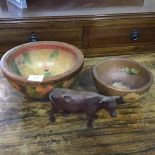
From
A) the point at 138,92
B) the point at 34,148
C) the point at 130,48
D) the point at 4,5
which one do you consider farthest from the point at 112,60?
the point at 4,5

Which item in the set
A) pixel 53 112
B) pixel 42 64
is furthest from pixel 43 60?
pixel 53 112

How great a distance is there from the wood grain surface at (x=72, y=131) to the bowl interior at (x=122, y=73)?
7 cm

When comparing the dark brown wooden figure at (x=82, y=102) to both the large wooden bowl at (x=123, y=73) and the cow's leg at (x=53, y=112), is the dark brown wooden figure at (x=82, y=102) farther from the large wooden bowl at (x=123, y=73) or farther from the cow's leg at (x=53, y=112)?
the large wooden bowl at (x=123, y=73)

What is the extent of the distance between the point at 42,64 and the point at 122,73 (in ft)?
0.92

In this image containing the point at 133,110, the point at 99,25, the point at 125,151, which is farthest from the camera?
the point at 99,25

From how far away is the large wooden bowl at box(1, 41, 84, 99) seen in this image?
0.71 meters

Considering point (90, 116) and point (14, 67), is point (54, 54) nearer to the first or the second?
point (14, 67)

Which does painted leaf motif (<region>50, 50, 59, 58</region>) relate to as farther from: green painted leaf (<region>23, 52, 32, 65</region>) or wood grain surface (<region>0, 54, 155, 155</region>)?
wood grain surface (<region>0, 54, 155, 155</region>)

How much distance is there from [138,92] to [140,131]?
0.36 ft

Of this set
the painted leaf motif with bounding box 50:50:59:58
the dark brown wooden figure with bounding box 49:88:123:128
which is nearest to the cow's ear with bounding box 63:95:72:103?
the dark brown wooden figure with bounding box 49:88:123:128

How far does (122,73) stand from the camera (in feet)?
2.80

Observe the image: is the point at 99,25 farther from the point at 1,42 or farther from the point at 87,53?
the point at 1,42

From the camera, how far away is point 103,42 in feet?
3.50

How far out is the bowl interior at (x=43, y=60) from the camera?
0.83 meters
